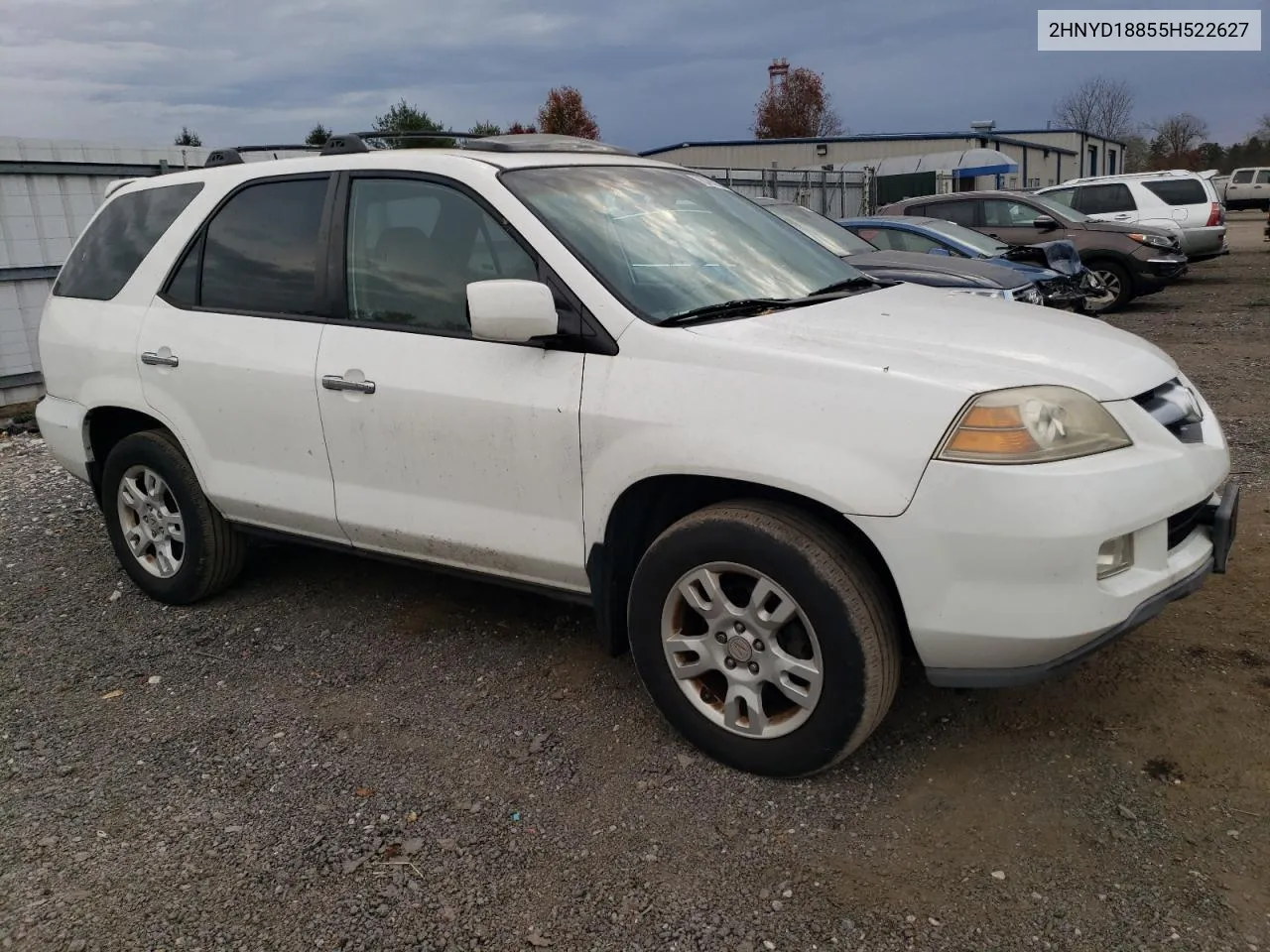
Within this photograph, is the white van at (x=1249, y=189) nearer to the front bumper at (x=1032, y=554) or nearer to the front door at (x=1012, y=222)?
the front door at (x=1012, y=222)

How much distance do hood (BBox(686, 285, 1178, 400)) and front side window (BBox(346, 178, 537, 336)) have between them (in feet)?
2.74

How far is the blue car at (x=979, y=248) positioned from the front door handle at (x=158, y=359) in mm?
6999

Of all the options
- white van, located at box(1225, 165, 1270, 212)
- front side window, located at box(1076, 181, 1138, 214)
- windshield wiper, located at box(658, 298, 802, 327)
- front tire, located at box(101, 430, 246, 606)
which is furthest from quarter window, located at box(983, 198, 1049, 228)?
white van, located at box(1225, 165, 1270, 212)

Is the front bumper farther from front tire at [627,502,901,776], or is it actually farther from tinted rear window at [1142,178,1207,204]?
tinted rear window at [1142,178,1207,204]

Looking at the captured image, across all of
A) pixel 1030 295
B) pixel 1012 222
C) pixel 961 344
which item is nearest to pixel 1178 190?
pixel 1012 222

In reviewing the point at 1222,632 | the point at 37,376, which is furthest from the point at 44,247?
the point at 1222,632

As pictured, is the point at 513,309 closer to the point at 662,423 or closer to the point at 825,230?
the point at 662,423

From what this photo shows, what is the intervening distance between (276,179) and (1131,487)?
128 inches

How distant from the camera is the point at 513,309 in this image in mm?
3008

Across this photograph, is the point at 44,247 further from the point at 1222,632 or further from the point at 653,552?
the point at 1222,632

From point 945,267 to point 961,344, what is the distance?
6.14 meters

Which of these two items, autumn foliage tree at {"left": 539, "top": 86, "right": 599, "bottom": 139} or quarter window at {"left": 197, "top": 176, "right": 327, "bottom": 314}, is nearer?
quarter window at {"left": 197, "top": 176, "right": 327, "bottom": 314}

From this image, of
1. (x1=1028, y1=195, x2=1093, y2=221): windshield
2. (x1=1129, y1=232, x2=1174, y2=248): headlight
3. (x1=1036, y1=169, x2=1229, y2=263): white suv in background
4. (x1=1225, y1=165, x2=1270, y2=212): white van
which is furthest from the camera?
(x1=1225, y1=165, x2=1270, y2=212): white van

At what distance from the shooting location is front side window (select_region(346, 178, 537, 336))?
11.2 ft
